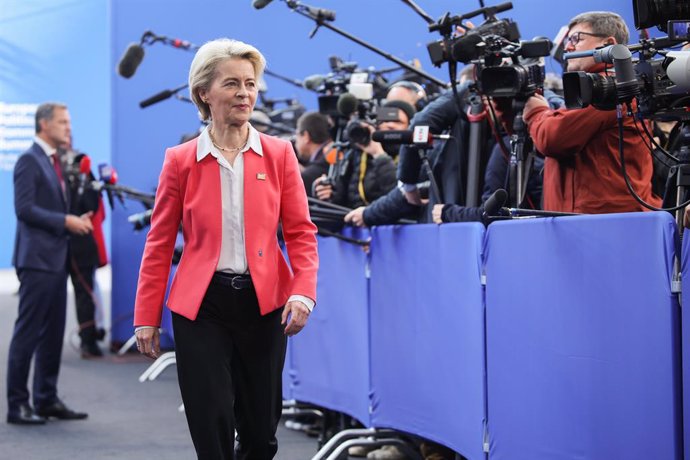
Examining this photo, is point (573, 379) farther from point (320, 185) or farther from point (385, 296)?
point (320, 185)

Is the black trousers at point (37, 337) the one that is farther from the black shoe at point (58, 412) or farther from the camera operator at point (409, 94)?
the camera operator at point (409, 94)

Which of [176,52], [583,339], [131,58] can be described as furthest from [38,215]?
[583,339]

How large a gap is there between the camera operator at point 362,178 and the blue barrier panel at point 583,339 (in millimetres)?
2099

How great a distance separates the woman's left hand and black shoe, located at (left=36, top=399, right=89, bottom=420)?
3959 mm

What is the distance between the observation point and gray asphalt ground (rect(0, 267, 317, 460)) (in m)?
6.12

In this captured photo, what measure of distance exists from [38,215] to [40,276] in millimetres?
402

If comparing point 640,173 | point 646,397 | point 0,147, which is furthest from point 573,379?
point 0,147

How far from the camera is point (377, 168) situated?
6.43 m

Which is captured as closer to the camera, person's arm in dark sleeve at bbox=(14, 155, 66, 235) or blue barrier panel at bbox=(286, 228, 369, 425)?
blue barrier panel at bbox=(286, 228, 369, 425)

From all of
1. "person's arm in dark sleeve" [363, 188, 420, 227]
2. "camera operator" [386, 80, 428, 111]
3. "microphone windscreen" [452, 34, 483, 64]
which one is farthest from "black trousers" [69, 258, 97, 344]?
"microphone windscreen" [452, 34, 483, 64]

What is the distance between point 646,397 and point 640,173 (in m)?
1.31

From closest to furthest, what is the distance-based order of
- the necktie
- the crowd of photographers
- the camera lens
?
the crowd of photographers
the camera lens
the necktie

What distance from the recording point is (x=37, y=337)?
7180 mm

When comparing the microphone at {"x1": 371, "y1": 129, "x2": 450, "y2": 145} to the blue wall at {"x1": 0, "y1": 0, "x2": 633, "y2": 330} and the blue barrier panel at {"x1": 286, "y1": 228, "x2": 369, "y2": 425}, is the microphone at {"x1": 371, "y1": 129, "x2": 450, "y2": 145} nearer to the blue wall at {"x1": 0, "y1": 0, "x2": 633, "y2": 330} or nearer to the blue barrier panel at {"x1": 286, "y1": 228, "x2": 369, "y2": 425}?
the blue barrier panel at {"x1": 286, "y1": 228, "x2": 369, "y2": 425}
